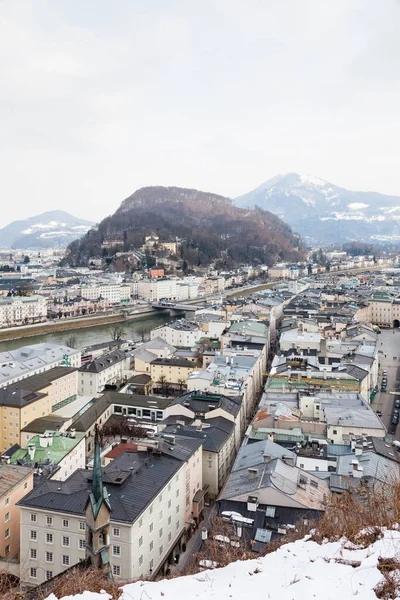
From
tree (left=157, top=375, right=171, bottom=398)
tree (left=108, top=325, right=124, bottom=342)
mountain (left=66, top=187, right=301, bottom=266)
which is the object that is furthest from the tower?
mountain (left=66, top=187, right=301, bottom=266)

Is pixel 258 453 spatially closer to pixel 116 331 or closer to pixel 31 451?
pixel 31 451

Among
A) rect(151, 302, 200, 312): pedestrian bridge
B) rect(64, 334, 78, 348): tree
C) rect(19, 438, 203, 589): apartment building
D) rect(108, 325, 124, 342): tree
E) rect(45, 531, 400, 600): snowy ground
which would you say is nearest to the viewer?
rect(45, 531, 400, 600): snowy ground

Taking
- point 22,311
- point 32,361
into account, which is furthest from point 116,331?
point 32,361

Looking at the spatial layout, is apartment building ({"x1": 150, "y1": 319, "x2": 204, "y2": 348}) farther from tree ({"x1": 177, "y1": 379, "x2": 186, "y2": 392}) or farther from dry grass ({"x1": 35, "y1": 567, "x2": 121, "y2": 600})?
dry grass ({"x1": 35, "y1": 567, "x2": 121, "y2": 600})

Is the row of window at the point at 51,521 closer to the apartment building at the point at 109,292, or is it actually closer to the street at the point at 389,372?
the street at the point at 389,372

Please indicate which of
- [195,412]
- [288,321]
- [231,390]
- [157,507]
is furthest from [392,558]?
[288,321]

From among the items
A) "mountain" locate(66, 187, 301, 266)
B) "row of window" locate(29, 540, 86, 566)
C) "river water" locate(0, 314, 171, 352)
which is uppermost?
"mountain" locate(66, 187, 301, 266)
